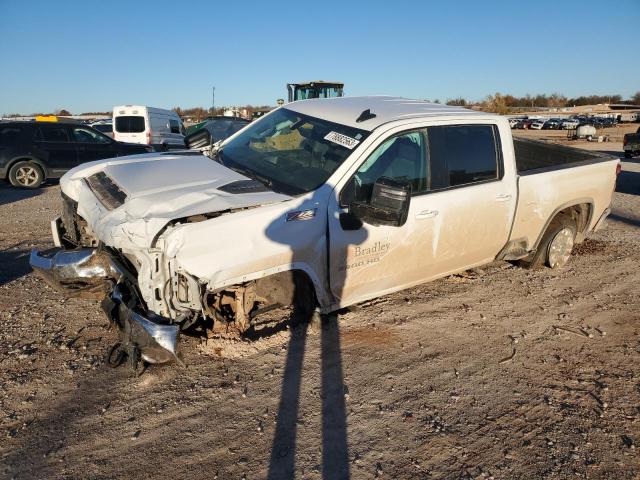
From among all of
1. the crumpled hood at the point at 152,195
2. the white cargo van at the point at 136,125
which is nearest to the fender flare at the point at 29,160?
the white cargo van at the point at 136,125

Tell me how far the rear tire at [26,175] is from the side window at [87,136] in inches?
45.3

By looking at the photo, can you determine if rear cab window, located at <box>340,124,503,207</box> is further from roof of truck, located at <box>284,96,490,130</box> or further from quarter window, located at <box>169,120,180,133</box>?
quarter window, located at <box>169,120,180,133</box>

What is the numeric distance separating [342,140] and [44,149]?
32.5ft

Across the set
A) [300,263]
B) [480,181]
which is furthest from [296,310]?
[480,181]

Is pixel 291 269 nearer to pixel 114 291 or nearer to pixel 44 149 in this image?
pixel 114 291

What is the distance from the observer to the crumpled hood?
9.56 ft

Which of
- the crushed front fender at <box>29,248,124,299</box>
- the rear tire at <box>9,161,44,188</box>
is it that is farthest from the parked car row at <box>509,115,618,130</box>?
the crushed front fender at <box>29,248,124,299</box>

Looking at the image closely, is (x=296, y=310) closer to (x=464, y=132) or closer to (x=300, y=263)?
(x=300, y=263)

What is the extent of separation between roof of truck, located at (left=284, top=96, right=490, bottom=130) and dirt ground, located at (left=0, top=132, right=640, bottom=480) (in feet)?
5.71

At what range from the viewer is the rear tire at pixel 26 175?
10.7 metres

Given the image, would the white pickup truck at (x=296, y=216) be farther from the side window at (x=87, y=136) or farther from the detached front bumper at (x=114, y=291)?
the side window at (x=87, y=136)

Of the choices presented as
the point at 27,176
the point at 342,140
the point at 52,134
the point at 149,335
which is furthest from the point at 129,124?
the point at 149,335

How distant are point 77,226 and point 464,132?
11.9ft

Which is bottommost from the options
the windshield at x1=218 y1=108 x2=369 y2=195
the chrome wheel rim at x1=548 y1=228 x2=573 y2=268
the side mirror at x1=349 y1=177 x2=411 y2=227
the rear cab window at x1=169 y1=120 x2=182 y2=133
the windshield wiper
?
the chrome wheel rim at x1=548 y1=228 x2=573 y2=268
